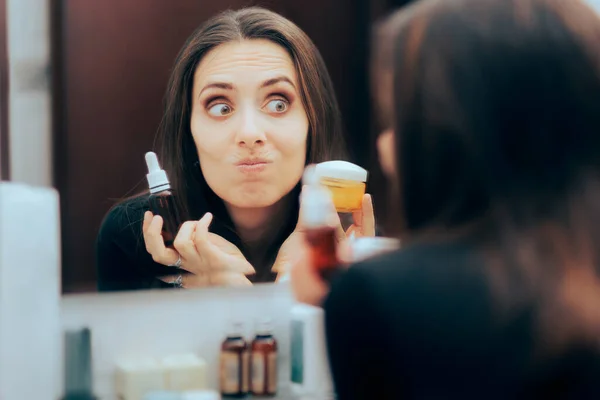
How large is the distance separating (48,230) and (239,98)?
44 cm

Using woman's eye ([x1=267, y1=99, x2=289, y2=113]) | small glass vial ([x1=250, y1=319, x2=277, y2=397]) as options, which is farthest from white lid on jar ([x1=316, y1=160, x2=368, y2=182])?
small glass vial ([x1=250, y1=319, x2=277, y2=397])

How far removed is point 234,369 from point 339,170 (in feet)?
1.45

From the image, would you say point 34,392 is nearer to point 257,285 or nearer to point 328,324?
point 257,285

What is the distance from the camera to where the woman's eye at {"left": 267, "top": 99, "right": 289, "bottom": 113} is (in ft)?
4.63

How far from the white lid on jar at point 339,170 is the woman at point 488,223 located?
29.5 inches

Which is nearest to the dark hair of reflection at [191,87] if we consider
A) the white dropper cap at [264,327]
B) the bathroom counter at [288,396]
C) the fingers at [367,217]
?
the fingers at [367,217]

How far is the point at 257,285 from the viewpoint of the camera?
4.76 ft

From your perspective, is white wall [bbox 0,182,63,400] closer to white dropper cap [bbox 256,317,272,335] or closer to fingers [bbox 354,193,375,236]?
white dropper cap [bbox 256,317,272,335]

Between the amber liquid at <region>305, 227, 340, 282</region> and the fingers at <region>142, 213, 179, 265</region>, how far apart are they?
415mm

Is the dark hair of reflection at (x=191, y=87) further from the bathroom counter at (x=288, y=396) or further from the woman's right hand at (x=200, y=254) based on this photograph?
the bathroom counter at (x=288, y=396)

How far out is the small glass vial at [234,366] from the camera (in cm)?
138

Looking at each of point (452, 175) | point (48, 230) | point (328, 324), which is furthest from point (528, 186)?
point (48, 230)

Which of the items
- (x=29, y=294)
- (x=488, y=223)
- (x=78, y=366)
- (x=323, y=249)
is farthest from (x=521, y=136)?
(x=78, y=366)

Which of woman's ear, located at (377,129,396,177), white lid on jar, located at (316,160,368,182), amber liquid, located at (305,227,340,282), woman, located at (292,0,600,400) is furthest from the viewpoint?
white lid on jar, located at (316,160,368,182)
